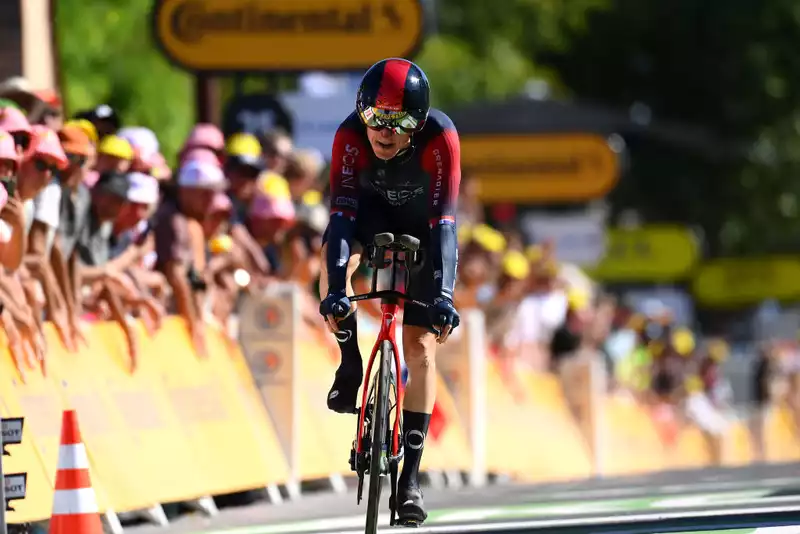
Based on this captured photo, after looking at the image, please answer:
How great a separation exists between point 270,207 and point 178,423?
2770mm

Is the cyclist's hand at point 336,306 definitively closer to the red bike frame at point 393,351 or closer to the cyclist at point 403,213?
the cyclist at point 403,213

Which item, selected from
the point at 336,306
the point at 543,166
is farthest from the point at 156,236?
the point at 543,166

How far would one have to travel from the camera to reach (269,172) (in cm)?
1523

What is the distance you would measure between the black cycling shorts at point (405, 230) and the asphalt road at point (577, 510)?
44.3 inches

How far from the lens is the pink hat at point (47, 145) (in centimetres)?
1066

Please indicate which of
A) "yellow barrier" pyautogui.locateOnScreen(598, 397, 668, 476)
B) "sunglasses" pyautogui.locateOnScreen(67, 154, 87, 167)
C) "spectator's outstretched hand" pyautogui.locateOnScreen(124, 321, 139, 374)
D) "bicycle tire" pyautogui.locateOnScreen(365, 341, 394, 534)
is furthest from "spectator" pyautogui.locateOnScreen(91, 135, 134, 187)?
"yellow barrier" pyautogui.locateOnScreen(598, 397, 668, 476)

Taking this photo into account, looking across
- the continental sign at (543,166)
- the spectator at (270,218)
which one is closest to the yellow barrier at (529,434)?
the spectator at (270,218)

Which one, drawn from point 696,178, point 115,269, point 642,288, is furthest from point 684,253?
point 115,269

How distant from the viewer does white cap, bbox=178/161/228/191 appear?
13.1m

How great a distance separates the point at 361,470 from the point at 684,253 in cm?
3126

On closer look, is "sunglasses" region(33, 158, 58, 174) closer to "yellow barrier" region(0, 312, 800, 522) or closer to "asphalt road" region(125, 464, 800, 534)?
"yellow barrier" region(0, 312, 800, 522)

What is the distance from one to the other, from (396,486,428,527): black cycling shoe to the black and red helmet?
5.52ft

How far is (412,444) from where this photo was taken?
9.73 meters

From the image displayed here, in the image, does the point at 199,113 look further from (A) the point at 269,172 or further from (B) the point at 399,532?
(B) the point at 399,532
